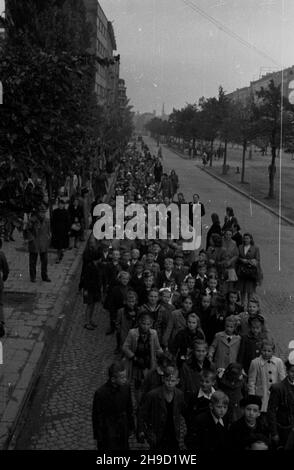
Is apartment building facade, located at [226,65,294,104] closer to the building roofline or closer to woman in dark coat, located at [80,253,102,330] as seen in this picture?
the building roofline

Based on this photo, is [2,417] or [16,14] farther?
[16,14]

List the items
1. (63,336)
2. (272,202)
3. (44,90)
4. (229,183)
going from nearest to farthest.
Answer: (44,90)
(63,336)
(272,202)
(229,183)

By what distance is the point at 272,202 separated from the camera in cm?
2752

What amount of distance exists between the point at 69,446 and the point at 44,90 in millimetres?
A: 4103

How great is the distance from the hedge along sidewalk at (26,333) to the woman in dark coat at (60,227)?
1.57 feet

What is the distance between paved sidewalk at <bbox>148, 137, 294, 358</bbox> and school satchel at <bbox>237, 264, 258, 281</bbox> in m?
0.84

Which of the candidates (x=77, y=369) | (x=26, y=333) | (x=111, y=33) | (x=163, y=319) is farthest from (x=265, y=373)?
(x=111, y=33)

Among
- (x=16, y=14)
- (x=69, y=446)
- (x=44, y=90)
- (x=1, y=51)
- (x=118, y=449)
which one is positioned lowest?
(x=69, y=446)

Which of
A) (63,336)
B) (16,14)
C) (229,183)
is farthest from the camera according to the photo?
(229,183)

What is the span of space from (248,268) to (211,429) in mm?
6091

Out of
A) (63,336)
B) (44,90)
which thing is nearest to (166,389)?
(44,90)

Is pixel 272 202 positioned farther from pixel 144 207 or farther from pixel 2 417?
pixel 2 417

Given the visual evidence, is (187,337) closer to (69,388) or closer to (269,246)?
(69,388)

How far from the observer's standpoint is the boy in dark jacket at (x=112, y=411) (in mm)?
5395
